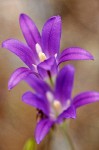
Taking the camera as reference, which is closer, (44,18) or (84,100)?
(84,100)

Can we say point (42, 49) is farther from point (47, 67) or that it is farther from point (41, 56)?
point (47, 67)

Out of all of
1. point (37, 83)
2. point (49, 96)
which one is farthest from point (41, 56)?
point (49, 96)

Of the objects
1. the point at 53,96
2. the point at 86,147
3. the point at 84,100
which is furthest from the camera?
the point at 86,147

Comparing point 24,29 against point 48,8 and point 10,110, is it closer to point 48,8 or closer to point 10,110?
point 10,110

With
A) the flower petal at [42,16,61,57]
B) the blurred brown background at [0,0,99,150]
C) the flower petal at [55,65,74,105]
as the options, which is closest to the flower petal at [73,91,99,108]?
the flower petal at [55,65,74,105]

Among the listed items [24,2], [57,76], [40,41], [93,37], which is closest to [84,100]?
[57,76]

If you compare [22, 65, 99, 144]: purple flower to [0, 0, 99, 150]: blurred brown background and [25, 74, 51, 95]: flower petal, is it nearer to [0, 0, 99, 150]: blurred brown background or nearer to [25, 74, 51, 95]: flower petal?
[25, 74, 51, 95]: flower petal

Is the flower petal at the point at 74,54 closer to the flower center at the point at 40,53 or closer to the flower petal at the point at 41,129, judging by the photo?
the flower center at the point at 40,53
